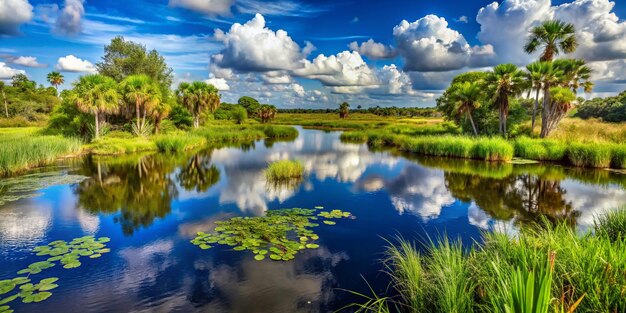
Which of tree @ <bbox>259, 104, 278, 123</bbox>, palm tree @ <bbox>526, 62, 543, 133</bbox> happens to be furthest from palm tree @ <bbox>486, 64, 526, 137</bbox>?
tree @ <bbox>259, 104, 278, 123</bbox>

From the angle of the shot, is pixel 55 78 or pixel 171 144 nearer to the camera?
pixel 171 144

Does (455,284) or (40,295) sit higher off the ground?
(455,284)

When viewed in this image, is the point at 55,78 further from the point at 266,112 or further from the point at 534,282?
the point at 534,282

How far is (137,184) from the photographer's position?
742 inches

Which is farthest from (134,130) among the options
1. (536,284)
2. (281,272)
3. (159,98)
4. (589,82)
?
(589,82)

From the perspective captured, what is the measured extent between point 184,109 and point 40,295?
47.8m

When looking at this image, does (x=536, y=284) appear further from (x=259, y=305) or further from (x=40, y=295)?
(x=40, y=295)

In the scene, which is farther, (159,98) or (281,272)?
(159,98)

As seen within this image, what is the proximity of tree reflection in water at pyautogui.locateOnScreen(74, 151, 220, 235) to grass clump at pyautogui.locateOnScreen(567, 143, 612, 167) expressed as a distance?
929 inches

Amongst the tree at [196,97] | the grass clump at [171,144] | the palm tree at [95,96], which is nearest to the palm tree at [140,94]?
the palm tree at [95,96]

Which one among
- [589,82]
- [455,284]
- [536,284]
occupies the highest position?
[589,82]

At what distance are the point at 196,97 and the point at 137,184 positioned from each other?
3426 centimetres

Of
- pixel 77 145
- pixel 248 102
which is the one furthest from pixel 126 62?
pixel 248 102

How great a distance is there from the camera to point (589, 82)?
30828mm
